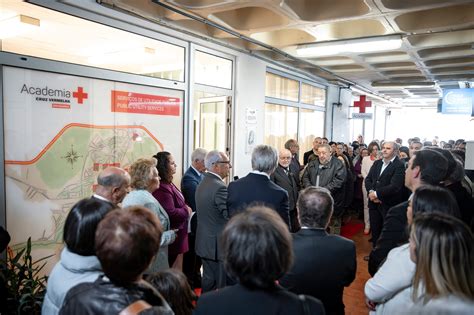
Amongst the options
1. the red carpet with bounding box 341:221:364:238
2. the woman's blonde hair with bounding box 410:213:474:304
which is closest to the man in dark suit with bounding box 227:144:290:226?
the woman's blonde hair with bounding box 410:213:474:304

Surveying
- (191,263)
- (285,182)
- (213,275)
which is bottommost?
(191,263)

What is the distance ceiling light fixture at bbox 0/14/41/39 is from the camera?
9.11 ft

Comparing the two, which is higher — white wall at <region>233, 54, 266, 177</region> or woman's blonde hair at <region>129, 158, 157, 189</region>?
white wall at <region>233, 54, 266, 177</region>

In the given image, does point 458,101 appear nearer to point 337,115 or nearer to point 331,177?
point 337,115

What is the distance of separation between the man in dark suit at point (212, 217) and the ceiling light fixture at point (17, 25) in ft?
6.26

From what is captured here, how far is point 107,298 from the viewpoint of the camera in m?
1.14

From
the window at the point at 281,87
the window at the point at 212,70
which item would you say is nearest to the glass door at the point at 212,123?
the window at the point at 212,70

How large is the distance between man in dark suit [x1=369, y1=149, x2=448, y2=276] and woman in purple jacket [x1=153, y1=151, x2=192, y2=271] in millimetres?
1534

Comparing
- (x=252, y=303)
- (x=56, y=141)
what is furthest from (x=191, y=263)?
(x=252, y=303)

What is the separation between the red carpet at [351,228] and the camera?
5.75 metres

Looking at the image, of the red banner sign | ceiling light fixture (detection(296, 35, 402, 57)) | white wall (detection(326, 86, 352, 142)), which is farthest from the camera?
white wall (detection(326, 86, 352, 142))

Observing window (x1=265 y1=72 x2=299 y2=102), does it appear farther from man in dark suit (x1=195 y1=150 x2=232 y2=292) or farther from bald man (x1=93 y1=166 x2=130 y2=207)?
bald man (x1=93 y1=166 x2=130 y2=207)

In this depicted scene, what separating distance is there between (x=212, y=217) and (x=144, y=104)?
1.85 meters

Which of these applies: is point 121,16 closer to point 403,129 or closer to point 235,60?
point 235,60
